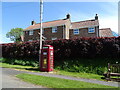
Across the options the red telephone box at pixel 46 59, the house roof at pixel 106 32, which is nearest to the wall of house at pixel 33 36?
the house roof at pixel 106 32

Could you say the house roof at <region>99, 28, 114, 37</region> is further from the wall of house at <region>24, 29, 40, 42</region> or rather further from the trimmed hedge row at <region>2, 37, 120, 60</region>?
the trimmed hedge row at <region>2, 37, 120, 60</region>

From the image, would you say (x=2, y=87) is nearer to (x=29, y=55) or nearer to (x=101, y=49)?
(x=101, y=49)

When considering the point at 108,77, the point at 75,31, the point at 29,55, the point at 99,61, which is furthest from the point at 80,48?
the point at 75,31

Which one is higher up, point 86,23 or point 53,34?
point 86,23

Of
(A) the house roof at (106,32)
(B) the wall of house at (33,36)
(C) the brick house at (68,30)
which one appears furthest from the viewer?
(B) the wall of house at (33,36)

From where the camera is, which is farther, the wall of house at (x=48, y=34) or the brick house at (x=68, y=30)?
the wall of house at (x=48, y=34)

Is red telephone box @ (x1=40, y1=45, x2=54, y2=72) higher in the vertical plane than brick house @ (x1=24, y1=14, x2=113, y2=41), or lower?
lower

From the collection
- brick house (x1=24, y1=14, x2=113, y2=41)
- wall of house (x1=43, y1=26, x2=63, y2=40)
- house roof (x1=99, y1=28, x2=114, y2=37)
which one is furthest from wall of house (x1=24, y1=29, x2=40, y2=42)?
house roof (x1=99, y1=28, x2=114, y2=37)

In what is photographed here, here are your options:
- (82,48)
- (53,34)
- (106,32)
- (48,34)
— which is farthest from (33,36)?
(82,48)

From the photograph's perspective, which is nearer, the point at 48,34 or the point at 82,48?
the point at 82,48

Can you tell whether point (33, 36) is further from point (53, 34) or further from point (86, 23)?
point (86, 23)

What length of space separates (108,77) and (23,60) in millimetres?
11808

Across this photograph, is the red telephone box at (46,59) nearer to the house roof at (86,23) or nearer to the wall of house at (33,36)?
the house roof at (86,23)

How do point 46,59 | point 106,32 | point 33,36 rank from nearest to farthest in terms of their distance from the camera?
point 46,59
point 106,32
point 33,36
